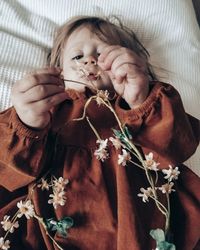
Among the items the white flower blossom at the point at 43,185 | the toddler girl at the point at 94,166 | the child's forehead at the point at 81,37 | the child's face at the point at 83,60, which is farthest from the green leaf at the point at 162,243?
the child's forehead at the point at 81,37

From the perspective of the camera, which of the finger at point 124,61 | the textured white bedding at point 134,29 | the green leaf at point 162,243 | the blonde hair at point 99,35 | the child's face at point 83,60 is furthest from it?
the textured white bedding at point 134,29

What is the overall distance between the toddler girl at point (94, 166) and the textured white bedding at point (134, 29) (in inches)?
11.2

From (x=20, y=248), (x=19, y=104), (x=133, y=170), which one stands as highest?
(x=19, y=104)

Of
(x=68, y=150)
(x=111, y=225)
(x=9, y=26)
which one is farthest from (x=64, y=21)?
(x=111, y=225)

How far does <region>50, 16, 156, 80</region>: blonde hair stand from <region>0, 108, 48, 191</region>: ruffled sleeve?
0.93 feet

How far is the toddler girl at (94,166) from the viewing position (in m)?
0.72

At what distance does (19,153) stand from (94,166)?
0.44 ft

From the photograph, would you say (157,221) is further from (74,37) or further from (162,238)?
(74,37)

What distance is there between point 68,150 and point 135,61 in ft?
0.67

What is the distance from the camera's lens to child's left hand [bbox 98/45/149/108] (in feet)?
2.38

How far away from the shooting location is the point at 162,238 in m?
0.63

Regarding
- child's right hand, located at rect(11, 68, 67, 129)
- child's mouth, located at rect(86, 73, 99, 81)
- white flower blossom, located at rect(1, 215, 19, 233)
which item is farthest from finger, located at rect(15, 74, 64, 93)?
white flower blossom, located at rect(1, 215, 19, 233)

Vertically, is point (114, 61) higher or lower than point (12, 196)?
higher

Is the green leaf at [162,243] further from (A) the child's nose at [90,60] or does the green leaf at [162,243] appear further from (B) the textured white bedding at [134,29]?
(B) the textured white bedding at [134,29]
